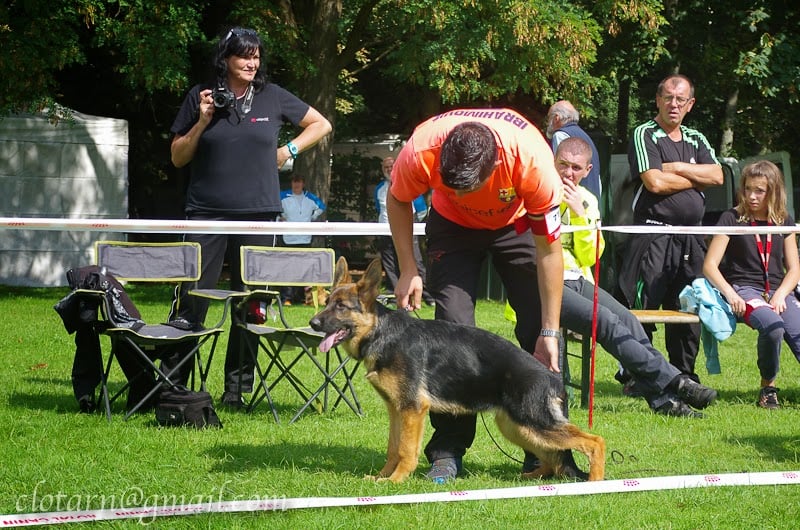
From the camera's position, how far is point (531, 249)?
493cm

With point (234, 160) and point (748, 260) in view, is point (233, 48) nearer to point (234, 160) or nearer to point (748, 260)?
point (234, 160)

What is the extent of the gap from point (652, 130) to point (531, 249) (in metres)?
3.44

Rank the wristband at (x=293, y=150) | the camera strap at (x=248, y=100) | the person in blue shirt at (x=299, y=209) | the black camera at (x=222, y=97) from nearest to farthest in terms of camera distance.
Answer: the black camera at (x=222, y=97), the camera strap at (x=248, y=100), the wristband at (x=293, y=150), the person in blue shirt at (x=299, y=209)

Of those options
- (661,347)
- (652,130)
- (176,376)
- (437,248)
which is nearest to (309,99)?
(661,347)

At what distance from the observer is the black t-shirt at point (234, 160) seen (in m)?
6.64

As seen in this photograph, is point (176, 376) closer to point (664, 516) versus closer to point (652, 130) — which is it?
point (664, 516)

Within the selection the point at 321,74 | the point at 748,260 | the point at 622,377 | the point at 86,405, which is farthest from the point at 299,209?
the point at 86,405

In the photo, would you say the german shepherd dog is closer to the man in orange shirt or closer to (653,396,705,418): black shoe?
the man in orange shirt

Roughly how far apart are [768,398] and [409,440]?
3748 mm

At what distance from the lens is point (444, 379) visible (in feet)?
15.7

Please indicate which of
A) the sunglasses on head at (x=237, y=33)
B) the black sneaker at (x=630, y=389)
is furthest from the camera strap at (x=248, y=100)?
the black sneaker at (x=630, y=389)

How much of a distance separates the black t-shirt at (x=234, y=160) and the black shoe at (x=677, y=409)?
2915 millimetres

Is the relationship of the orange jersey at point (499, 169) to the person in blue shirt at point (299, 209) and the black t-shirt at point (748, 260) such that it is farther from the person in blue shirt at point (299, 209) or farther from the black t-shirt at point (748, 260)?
the person in blue shirt at point (299, 209)

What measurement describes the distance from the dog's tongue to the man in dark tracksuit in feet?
11.7
